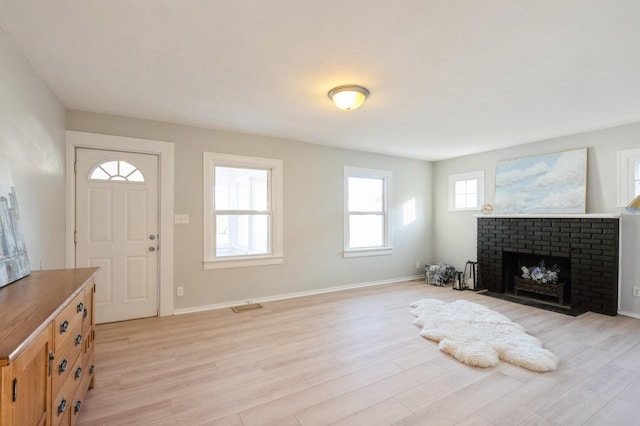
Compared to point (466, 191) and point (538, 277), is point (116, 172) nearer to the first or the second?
point (466, 191)

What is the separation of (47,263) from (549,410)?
4.12 meters

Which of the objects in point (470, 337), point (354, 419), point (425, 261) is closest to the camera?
point (354, 419)

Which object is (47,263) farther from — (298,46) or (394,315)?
(394,315)

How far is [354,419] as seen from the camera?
1.91 m

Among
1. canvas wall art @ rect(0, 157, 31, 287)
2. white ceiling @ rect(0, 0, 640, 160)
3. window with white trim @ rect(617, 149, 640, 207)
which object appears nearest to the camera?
canvas wall art @ rect(0, 157, 31, 287)

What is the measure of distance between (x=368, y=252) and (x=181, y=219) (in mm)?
3140

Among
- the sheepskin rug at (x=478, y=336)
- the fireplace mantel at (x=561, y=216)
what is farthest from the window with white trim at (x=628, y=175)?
the sheepskin rug at (x=478, y=336)

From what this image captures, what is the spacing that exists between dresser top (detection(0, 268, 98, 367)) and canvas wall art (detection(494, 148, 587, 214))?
18.2 ft

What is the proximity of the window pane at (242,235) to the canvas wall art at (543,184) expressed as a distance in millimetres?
3913

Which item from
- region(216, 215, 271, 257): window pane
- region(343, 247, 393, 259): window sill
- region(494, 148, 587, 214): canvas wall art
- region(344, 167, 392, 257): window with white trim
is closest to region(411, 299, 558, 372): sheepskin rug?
region(343, 247, 393, 259): window sill

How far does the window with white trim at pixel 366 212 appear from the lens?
5367mm

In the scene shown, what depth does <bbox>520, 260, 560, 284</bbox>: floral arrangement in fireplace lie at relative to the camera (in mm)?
4508

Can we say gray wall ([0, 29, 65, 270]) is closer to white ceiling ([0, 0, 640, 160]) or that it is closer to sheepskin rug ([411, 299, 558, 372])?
white ceiling ([0, 0, 640, 160])

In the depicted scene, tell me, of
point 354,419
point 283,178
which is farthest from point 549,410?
point 283,178
